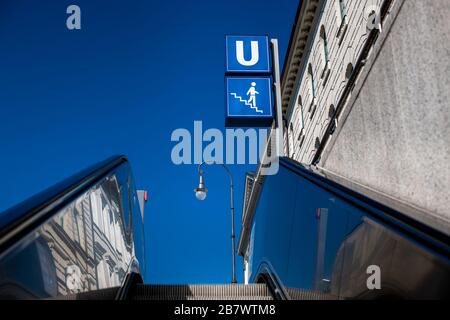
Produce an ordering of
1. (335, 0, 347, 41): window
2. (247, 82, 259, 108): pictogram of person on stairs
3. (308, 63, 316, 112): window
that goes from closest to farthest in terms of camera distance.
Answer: (247, 82, 259, 108): pictogram of person on stairs < (335, 0, 347, 41): window < (308, 63, 316, 112): window

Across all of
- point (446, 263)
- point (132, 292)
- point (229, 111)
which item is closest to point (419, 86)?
point (446, 263)

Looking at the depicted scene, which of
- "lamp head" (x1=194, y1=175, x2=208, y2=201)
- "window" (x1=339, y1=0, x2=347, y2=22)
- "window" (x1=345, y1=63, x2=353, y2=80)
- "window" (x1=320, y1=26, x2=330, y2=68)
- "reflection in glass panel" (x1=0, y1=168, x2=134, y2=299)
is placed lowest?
"lamp head" (x1=194, y1=175, x2=208, y2=201)

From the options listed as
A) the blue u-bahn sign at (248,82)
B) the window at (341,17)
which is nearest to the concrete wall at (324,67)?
the window at (341,17)

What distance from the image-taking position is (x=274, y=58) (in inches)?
529

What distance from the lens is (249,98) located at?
13.4 meters

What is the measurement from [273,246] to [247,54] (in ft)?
28.4

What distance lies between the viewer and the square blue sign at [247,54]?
13.9m

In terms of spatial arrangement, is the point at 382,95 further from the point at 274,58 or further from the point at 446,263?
the point at 274,58

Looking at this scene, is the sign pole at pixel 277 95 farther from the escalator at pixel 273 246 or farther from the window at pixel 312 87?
the window at pixel 312 87

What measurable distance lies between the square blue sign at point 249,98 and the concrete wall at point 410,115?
281 inches

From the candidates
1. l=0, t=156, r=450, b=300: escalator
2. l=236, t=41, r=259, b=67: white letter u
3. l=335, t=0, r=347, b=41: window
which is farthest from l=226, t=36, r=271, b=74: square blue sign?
l=0, t=156, r=450, b=300: escalator

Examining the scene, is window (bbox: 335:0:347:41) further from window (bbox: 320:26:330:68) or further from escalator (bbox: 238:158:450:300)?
escalator (bbox: 238:158:450:300)

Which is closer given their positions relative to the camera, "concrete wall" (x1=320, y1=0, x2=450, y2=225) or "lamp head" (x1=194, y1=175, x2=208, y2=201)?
"concrete wall" (x1=320, y1=0, x2=450, y2=225)

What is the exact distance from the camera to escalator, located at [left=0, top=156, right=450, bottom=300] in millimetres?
2248
